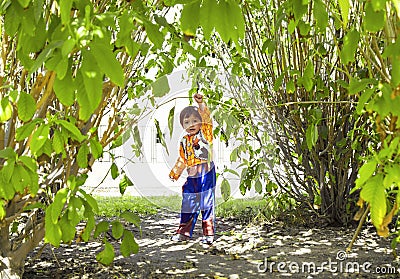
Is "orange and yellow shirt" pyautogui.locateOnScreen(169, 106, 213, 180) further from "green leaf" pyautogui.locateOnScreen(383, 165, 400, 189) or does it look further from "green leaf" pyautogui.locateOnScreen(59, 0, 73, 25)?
"green leaf" pyautogui.locateOnScreen(59, 0, 73, 25)

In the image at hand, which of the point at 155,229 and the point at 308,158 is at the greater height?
the point at 308,158

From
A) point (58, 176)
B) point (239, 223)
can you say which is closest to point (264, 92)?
point (239, 223)

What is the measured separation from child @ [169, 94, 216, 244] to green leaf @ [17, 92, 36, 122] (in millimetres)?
1973

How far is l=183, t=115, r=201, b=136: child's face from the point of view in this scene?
137 inches

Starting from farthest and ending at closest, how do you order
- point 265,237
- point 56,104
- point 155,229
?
point 155,229 < point 265,237 < point 56,104

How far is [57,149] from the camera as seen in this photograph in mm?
1511

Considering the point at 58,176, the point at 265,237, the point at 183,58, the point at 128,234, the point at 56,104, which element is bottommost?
the point at 265,237

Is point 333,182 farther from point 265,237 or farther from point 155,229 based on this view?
point 155,229

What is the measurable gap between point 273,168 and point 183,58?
3.97 feet

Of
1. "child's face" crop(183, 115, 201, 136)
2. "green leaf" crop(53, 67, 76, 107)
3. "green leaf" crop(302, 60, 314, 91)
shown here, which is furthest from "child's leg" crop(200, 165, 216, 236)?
"green leaf" crop(53, 67, 76, 107)

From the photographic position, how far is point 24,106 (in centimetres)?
144

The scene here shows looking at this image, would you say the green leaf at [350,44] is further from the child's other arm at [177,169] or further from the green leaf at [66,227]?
the child's other arm at [177,169]

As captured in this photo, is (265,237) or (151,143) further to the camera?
(265,237)

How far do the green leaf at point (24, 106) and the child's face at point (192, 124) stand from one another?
80.0 inches
